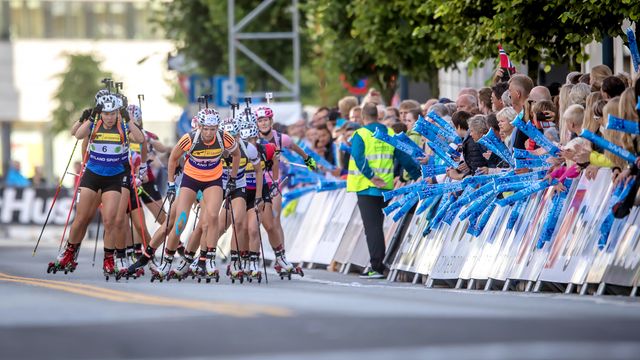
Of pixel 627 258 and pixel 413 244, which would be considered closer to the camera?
pixel 627 258

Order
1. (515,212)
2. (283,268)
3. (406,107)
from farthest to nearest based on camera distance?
(406,107) < (283,268) < (515,212)

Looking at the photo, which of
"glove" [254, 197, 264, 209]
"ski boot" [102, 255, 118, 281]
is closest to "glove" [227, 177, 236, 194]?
"glove" [254, 197, 264, 209]

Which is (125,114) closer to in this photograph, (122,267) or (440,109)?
(122,267)

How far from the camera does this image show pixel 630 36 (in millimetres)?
18016

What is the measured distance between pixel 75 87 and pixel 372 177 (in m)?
52.3

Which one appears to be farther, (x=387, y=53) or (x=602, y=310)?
(x=387, y=53)

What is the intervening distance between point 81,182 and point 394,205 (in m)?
3.41

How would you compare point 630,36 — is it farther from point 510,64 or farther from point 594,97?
point 510,64

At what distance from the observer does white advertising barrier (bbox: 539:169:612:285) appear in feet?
54.4

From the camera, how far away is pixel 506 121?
19250 millimetres

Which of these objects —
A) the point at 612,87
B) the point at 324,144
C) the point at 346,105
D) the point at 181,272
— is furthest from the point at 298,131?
the point at 612,87

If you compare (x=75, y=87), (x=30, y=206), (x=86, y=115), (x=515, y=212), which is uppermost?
(x=75, y=87)

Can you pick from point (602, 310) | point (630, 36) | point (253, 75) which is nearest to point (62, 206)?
point (253, 75)

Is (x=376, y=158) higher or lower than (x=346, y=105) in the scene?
lower
